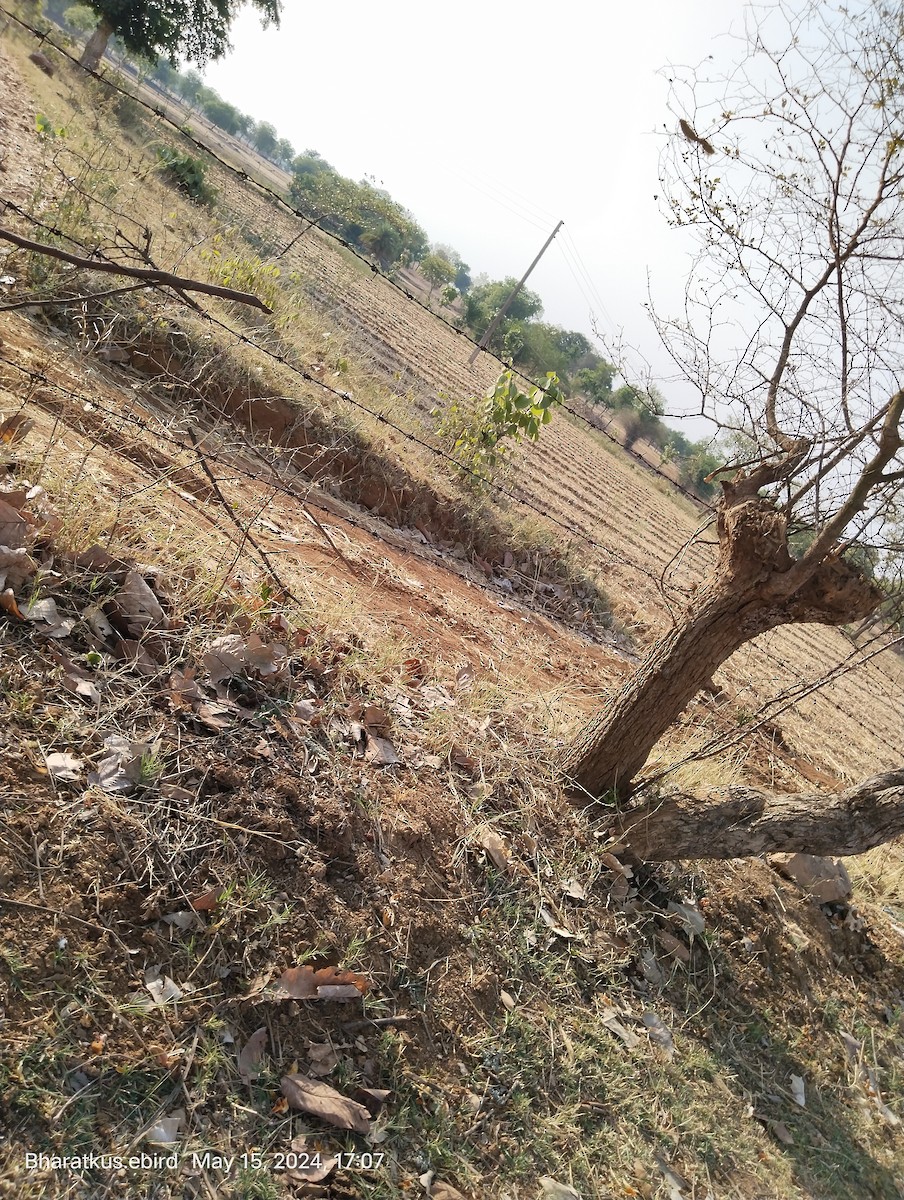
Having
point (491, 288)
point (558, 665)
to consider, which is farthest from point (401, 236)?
point (558, 665)

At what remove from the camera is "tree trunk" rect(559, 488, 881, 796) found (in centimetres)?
330

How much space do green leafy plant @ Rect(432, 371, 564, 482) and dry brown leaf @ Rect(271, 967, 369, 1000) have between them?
5411 millimetres

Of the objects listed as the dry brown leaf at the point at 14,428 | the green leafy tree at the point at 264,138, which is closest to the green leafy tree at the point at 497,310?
the dry brown leaf at the point at 14,428

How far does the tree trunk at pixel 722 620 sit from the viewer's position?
3299 millimetres

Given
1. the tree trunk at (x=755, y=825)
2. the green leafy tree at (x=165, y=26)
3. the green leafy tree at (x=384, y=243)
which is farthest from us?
the green leafy tree at (x=384, y=243)

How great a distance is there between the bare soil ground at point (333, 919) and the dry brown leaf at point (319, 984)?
3 centimetres

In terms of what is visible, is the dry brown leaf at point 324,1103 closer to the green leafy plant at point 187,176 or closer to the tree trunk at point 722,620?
the tree trunk at point 722,620

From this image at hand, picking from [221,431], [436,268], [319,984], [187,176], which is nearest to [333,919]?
[319,984]

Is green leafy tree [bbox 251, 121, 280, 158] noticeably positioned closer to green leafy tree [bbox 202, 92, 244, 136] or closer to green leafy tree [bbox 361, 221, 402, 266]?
green leafy tree [bbox 202, 92, 244, 136]

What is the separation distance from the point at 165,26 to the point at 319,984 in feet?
92.9

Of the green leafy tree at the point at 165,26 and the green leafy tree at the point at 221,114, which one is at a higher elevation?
the green leafy tree at the point at 221,114

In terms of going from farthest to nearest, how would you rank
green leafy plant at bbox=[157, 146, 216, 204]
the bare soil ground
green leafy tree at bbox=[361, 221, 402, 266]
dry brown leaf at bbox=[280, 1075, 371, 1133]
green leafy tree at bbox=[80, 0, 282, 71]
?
1. green leafy tree at bbox=[361, 221, 402, 266]
2. green leafy tree at bbox=[80, 0, 282, 71]
3. green leafy plant at bbox=[157, 146, 216, 204]
4. dry brown leaf at bbox=[280, 1075, 371, 1133]
5. the bare soil ground

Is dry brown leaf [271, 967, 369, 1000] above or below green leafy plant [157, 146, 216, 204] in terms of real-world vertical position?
below

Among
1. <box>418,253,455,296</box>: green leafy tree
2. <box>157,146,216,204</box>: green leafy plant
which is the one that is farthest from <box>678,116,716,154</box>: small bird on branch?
<box>418,253,455,296</box>: green leafy tree
